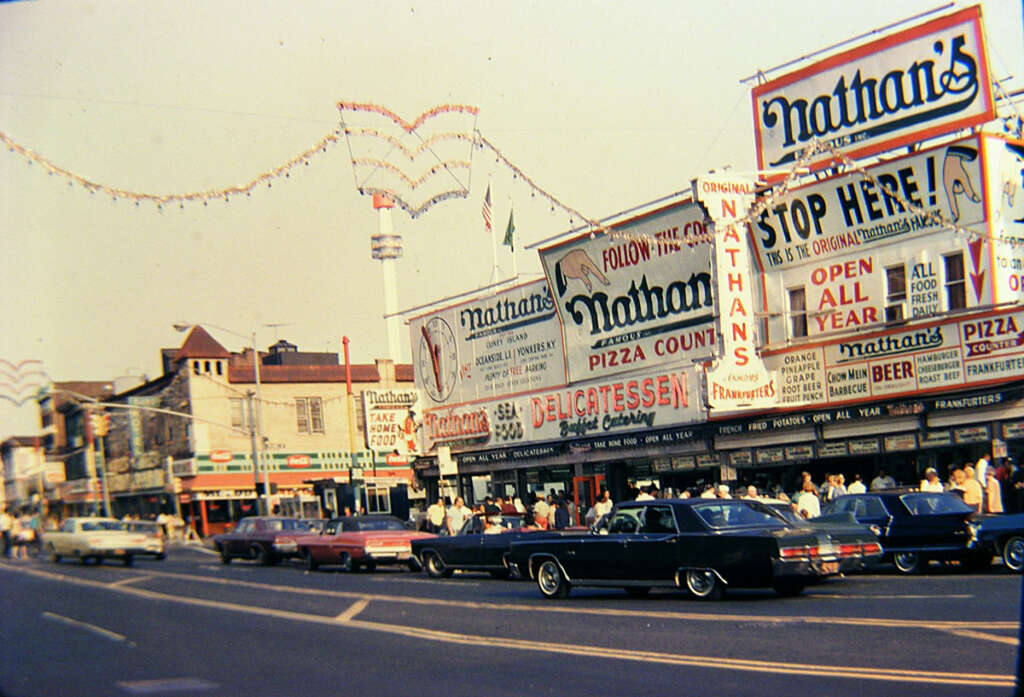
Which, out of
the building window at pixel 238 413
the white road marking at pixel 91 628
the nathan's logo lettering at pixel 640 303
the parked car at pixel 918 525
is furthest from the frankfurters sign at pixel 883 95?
the building window at pixel 238 413

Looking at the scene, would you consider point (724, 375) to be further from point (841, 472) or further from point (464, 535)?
point (464, 535)

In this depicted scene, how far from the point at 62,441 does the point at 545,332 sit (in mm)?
66099

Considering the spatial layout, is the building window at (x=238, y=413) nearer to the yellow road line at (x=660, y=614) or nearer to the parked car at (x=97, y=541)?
the parked car at (x=97, y=541)

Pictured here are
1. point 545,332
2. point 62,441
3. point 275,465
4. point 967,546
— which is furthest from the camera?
point 62,441

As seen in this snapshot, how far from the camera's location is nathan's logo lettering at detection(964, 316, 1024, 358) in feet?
78.4

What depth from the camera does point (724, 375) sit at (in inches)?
1104

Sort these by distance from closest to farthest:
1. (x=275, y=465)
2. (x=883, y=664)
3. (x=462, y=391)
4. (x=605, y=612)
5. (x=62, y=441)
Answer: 1. (x=883, y=664)
2. (x=605, y=612)
3. (x=462, y=391)
4. (x=275, y=465)
5. (x=62, y=441)

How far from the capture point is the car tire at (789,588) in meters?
16.9

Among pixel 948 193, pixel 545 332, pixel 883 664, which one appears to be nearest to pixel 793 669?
pixel 883 664

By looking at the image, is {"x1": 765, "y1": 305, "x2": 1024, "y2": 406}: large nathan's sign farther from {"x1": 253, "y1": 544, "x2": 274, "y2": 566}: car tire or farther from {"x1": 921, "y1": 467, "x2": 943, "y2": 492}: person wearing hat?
{"x1": 253, "y1": 544, "x2": 274, "y2": 566}: car tire

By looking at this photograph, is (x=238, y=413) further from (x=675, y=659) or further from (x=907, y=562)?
(x=675, y=659)

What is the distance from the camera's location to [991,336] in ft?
79.6

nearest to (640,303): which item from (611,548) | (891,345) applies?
(891,345)

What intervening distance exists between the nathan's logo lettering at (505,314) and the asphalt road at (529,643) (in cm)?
1634
